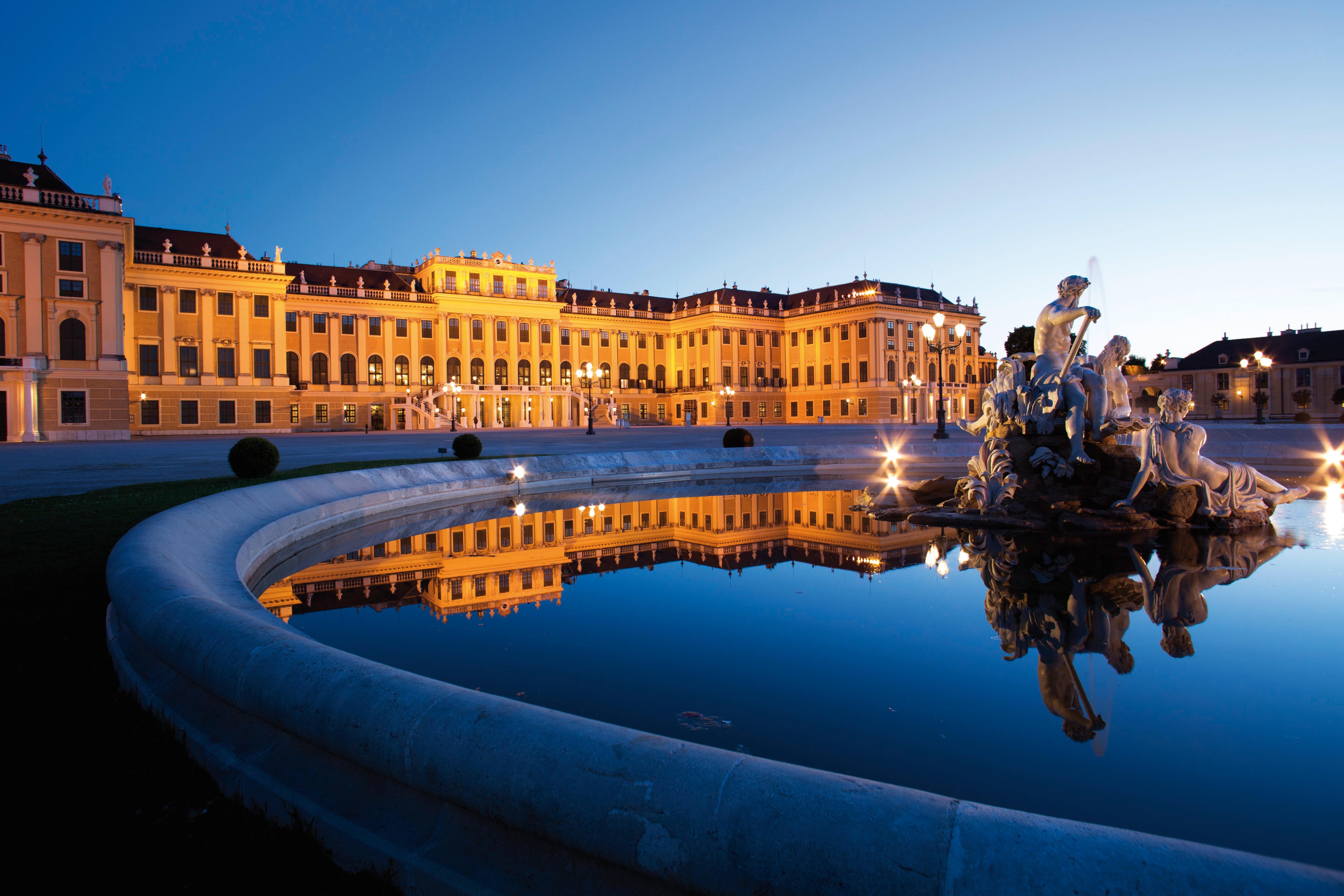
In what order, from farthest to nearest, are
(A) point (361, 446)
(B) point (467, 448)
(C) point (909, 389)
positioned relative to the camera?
(C) point (909, 389), (A) point (361, 446), (B) point (467, 448)

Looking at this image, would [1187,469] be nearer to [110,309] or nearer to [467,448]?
[467,448]

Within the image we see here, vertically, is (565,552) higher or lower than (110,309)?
lower

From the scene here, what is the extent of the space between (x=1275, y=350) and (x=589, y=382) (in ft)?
173

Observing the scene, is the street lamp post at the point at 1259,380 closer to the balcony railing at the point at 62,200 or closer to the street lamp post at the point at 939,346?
the street lamp post at the point at 939,346

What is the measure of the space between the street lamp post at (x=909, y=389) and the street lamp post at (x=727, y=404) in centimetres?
1385

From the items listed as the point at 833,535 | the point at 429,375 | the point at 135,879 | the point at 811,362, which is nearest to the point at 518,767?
the point at 135,879

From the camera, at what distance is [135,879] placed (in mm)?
2176

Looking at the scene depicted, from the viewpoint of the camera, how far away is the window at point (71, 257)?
118ft

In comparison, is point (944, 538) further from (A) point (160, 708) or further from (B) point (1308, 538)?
(A) point (160, 708)

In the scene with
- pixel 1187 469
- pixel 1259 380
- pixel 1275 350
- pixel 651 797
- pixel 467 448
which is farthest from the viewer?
pixel 1275 350

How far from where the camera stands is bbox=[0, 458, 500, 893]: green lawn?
2205 mm

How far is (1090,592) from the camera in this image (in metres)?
5.64

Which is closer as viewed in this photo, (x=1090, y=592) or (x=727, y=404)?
(x=1090, y=592)

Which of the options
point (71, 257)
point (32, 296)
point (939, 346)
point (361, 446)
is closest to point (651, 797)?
point (939, 346)
